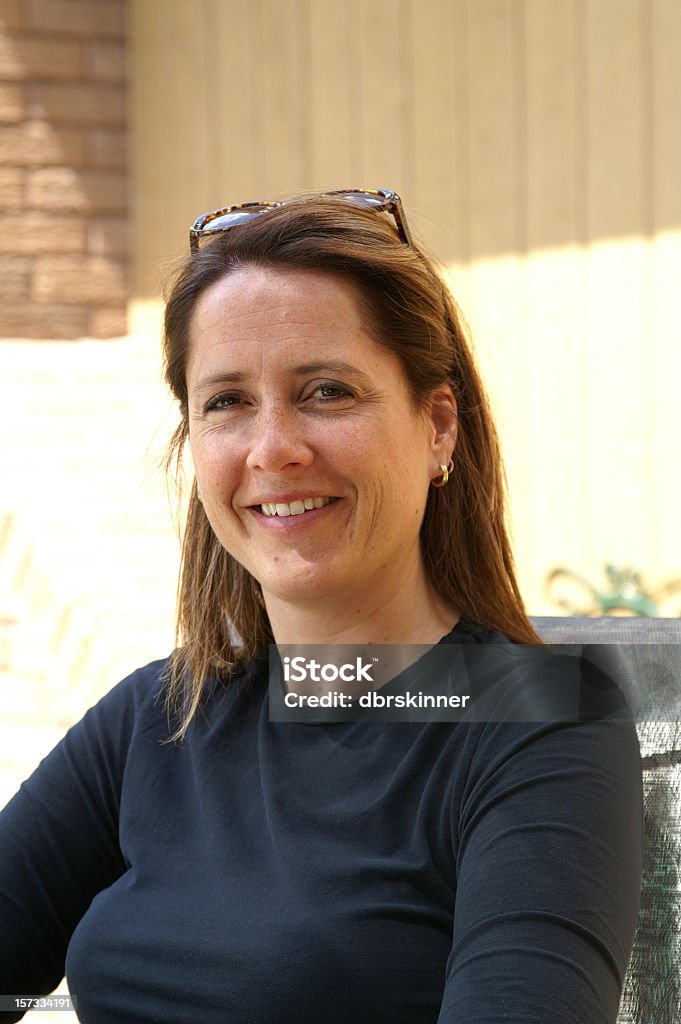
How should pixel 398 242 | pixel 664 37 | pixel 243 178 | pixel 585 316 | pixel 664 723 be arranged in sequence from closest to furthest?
pixel 664 723, pixel 398 242, pixel 664 37, pixel 585 316, pixel 243 178

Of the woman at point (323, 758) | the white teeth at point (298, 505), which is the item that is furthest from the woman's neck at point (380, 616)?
the white teeth at point (298, 505)

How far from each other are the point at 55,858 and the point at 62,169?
388 cm

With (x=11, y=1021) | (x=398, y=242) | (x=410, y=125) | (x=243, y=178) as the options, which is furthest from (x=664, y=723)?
(x=243, y=178)

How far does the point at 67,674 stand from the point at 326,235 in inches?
133

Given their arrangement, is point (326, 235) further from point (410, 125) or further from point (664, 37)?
point (410, 125)

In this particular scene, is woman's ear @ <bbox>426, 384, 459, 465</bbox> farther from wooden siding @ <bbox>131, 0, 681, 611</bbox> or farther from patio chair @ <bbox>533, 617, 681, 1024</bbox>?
wooden siding @ <bbox>131, 0, 681, 611</bbox>

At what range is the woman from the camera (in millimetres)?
1222

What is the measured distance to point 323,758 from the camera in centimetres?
147

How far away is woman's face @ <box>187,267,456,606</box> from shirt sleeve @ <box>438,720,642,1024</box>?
0.31 meters

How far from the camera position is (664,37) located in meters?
3.84

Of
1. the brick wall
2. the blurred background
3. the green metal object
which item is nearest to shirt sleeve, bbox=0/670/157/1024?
the blurred background
